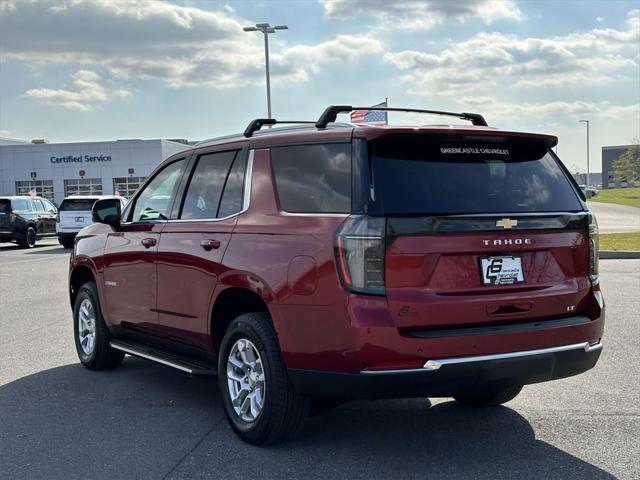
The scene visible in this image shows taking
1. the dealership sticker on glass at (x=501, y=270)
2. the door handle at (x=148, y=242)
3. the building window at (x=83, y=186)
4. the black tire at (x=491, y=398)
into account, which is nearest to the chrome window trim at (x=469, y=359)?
the dealership sticker on glass at (x=501, y=270)

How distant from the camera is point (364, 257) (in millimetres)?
4031

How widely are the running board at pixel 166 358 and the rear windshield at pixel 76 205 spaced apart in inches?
747

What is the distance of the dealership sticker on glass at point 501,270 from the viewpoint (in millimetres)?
4207

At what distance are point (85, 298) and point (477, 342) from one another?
13.8 ft

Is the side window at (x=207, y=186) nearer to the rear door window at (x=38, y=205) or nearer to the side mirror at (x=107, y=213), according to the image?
the side mirror at (x=107, y=213)

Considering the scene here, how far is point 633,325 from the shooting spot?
27.9ft

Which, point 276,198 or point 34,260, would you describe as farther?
point 34,260

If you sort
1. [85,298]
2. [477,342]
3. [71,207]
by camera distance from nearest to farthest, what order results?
1. [477,342]
2. [85,298]
3. [71,207]

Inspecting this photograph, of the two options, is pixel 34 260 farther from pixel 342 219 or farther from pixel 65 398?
pixel 342 219

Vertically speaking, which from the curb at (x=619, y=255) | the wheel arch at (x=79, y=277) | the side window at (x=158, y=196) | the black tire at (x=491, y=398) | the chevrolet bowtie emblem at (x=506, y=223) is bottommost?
the curb at (x=619, y=255)

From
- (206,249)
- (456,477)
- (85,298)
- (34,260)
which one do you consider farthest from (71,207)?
(456,477)

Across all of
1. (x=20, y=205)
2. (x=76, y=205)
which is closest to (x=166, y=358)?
(x=76, y=205)

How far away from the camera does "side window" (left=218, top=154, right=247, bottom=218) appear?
16.5 feet

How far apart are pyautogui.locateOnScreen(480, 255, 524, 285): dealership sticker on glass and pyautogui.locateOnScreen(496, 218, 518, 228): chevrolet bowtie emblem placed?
174 millimetres
